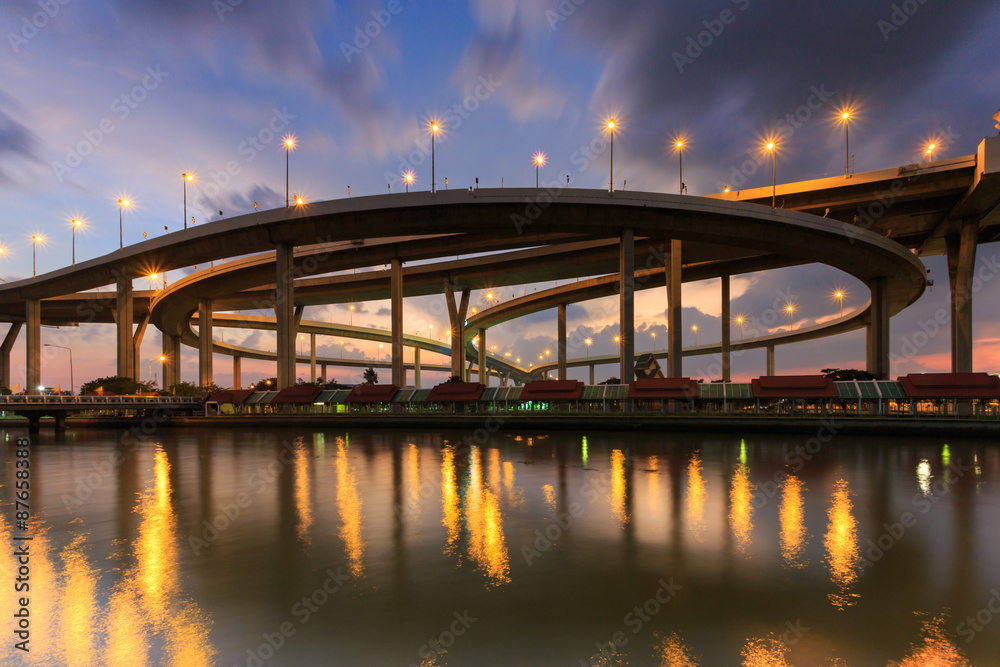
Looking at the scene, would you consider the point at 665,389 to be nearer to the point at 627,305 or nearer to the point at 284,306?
the point at 627,305

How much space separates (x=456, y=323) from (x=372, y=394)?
2878 cm

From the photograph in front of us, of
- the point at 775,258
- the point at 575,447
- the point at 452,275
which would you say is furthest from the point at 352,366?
the point at 575,447

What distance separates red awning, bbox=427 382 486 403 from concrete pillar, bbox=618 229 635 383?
551 inches

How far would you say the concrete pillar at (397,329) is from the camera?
56.1 meters

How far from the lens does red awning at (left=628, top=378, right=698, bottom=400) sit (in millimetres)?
40219

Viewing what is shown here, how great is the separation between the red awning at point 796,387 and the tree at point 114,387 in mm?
67490

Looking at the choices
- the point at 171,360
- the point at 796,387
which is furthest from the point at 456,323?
the point at 171,360

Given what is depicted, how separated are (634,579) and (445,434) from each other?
28.2 metres

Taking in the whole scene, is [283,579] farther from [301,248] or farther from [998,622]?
[301,248]

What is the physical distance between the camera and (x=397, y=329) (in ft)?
188

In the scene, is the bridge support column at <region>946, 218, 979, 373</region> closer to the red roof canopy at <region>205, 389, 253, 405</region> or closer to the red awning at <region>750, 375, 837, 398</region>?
the red awning at <region>750, 375, 837, 398</region>

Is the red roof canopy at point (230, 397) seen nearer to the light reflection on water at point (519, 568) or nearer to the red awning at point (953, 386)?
the light reflection on water at point (519, 568)

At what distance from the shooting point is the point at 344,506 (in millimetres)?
13219

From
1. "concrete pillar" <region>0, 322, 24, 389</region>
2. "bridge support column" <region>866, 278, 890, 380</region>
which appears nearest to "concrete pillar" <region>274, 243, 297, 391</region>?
"bridge support column" <region>866, 278, 890, 380</region>
